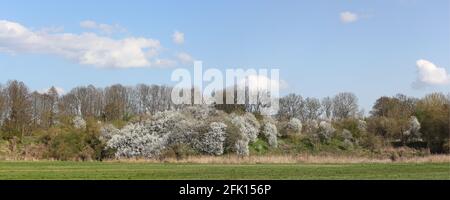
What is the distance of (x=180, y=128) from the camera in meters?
57.4

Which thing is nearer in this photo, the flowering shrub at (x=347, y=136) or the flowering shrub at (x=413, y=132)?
the flowering shrub at (x=413, y=132)

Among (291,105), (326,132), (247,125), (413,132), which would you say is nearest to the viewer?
(247,125)

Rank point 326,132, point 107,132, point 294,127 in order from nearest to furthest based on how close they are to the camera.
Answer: point 107,132 → point 326,132 → point 294,127

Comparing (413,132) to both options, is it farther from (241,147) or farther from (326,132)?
(241,147)

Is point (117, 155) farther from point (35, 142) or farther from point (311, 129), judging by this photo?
point (311, 129)

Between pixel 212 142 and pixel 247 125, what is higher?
pixel 247 125

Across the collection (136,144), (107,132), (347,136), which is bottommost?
(136,144)

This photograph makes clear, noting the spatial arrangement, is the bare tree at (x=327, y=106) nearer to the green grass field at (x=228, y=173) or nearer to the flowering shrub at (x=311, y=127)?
the flowering shrub at (x=311, y=127)

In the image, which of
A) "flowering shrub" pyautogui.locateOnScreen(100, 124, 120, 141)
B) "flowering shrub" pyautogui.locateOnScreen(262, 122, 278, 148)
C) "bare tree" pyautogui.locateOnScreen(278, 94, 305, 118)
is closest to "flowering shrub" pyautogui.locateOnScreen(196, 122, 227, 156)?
"flowering shrub" pyautogui.locateOnScreen(100, 124, 120, 141)

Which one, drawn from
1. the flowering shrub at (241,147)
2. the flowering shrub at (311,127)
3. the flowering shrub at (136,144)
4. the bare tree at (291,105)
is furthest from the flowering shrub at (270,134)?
the bare tree at (291,105)

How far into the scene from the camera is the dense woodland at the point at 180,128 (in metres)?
56.2

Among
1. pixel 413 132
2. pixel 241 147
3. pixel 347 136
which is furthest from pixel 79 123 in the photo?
pixel 413 132
